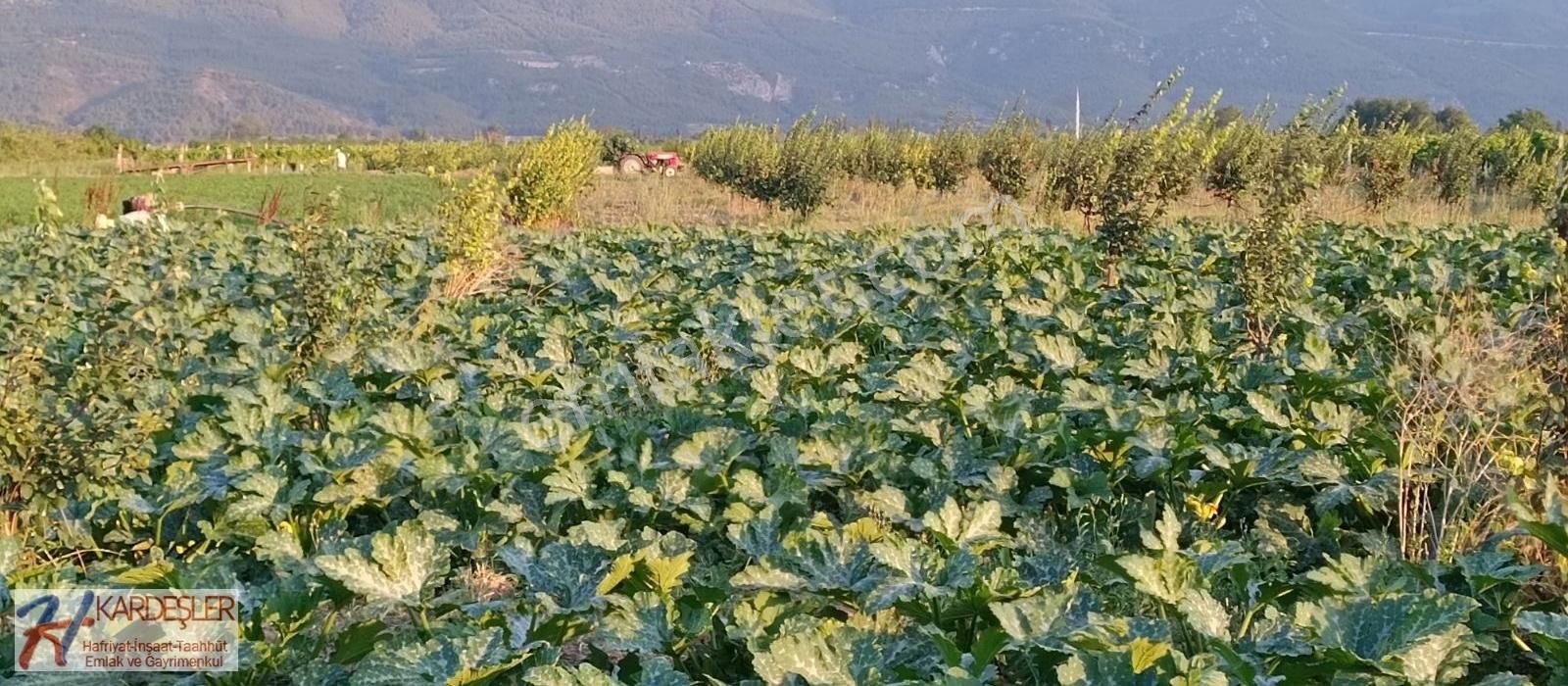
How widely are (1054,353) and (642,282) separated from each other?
351 centimetres

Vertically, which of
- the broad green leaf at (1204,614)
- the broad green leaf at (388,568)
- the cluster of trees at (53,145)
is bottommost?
the cluster of trees at (53,145)

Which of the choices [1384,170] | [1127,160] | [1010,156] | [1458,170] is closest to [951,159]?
[1010,156]

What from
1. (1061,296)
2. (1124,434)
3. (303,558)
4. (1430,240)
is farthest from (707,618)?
(1430,240)

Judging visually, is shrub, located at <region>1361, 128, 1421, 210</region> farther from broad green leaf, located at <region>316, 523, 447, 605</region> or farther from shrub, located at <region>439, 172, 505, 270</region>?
broad green leaf, located at <region>316, 523, 447, 605</region>

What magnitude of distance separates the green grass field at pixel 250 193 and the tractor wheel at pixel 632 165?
5946 mm

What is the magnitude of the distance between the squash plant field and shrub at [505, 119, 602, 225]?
A: 9.34m

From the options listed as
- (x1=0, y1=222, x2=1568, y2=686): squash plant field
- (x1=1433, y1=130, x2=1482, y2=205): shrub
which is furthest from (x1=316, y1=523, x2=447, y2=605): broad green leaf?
(x1=1433, y1=130, x2=1482, y2=205): shrub

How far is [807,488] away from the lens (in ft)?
10.8

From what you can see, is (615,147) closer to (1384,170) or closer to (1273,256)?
(1384,170)

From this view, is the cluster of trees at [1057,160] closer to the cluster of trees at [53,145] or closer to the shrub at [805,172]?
→ the shrub at [805,172]

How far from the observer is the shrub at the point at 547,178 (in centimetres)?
1559

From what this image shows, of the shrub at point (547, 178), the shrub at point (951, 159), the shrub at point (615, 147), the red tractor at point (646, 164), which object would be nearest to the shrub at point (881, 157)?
the shrub at point (951, 159)

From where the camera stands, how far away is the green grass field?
59.8 ft

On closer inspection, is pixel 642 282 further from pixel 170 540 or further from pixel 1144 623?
pixel 1144 623
